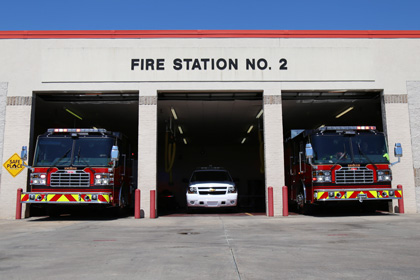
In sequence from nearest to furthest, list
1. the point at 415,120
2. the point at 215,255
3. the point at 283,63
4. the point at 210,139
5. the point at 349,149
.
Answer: the point at 215,255 < the point at 349,149 < the point at 415,120 < the point at 283,63 < the point at 210,139

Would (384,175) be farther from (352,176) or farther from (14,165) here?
(14,165)

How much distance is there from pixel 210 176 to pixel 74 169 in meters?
5.81

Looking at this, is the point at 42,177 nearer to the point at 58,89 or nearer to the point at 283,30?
the point at 58,89

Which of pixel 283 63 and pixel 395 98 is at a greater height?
pixel 283 63

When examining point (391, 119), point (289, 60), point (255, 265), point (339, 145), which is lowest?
point (255, 265)

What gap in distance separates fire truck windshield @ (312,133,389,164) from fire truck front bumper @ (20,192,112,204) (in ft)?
23.6

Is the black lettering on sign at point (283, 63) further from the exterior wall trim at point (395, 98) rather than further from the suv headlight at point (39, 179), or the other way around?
the suv headlight at point (39, 179)

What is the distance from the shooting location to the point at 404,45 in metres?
16.3

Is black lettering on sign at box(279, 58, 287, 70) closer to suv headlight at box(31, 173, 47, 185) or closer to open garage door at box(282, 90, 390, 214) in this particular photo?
open garage door at box(282, 90, 390, 214)

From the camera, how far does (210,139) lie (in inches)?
1249

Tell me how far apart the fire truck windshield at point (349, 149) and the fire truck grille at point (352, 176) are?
306 mm

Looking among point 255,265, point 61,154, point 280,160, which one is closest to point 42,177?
point 61,154

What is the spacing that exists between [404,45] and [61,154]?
1392 cm

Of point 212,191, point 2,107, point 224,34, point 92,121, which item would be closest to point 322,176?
point 212,191
